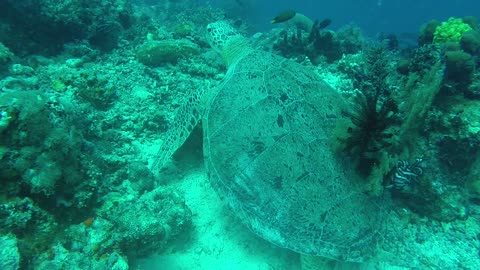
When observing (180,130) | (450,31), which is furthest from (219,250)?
(450,31)

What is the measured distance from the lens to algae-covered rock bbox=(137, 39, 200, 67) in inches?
276

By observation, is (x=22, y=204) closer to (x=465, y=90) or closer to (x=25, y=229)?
(x=25, y=229)

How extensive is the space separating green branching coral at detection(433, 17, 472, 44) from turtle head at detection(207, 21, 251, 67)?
470cm

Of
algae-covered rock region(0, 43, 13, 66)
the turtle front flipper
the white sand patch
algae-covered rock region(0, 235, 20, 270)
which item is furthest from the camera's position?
algae-covered rock region(0, 43, 13, 66)

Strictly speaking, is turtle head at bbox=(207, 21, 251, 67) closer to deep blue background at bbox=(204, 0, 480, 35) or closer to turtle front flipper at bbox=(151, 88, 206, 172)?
turtle front flipper at bbox=(151, 88, 206, 172)

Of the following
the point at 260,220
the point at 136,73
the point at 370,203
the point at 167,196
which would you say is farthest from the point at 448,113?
the point at 136,73

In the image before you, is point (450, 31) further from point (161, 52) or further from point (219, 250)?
point (219, 250)

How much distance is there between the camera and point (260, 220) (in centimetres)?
317

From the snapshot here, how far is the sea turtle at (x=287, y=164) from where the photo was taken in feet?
9.89

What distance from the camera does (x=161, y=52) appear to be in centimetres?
707

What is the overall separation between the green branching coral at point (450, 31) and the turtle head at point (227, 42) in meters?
4.70

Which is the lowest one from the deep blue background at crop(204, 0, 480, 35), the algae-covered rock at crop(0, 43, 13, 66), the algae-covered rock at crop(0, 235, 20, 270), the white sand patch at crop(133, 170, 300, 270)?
the white sand patch at crop(133, 170, 300, 270)

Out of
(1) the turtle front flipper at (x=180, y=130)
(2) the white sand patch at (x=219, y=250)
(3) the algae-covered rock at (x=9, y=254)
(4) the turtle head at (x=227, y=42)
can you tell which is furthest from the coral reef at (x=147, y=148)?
(4) the turtle head at (x=227, y=42)

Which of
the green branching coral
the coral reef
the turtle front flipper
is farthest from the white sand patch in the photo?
the green branching coral
